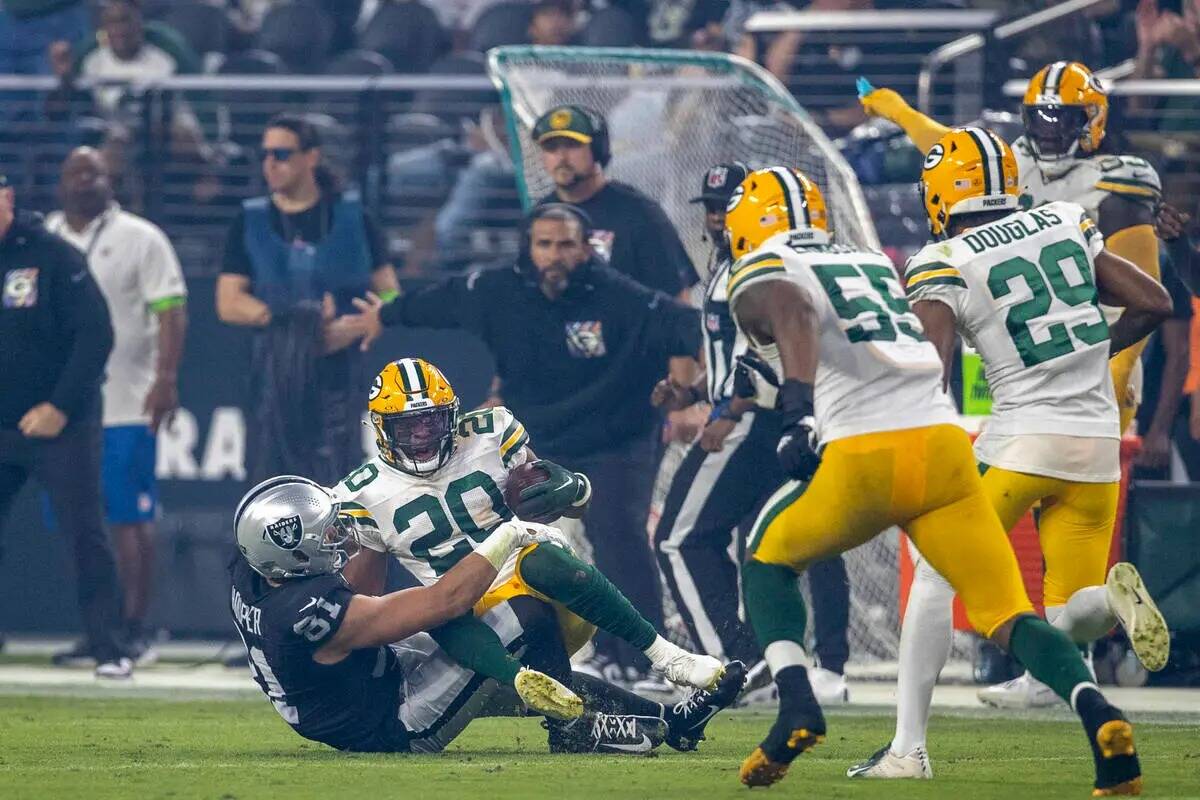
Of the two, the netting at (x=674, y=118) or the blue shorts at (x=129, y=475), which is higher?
the netting at (x=674, y=118)

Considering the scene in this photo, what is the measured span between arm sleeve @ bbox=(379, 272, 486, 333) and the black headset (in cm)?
25

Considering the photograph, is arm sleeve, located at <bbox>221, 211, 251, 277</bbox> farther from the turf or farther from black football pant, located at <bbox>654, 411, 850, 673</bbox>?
black football pant, located at <bbox>654, 411, 850, 673</bbox>

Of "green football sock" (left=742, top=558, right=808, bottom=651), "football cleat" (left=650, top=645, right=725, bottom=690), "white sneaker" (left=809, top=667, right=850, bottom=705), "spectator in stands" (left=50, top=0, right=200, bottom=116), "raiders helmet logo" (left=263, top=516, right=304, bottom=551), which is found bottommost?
"white sneaker" (left=809, top=667, right=850, bottom=705)

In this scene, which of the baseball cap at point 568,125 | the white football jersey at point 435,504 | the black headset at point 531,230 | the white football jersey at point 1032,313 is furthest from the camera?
the baseball cap at point 568,125

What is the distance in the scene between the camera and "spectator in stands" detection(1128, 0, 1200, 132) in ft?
37.1

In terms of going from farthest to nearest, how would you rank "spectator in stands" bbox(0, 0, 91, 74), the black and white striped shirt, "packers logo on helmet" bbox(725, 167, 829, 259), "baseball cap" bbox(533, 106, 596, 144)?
"spectator in stands" bbox(0, 0, 91, 74)
"baseball cap" bbox(533, 106, 596, 144)
the black and white striped shirt
"packers logo on helmet" bbox(725, 167, 829, 259)

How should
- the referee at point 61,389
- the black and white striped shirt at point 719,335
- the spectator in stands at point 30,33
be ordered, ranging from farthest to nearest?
the spectator in stands at point 30,33
the referee at point 61,389
the black and white striped shirt at point 719,335

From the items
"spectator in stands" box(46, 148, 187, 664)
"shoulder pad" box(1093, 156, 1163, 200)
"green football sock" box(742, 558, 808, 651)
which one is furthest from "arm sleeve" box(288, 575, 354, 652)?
"spectator in stands" box(46, 148, 187, 664)

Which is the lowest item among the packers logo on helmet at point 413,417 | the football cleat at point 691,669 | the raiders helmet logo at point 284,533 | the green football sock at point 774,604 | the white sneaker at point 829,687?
the white sneaker at point 829,687

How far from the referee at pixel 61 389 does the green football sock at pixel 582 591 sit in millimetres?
3691

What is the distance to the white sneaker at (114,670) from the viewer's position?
9711 mm

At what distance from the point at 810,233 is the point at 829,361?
1.51 ft

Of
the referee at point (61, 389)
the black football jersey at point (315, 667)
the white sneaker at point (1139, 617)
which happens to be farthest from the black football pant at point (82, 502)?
the white sneaker at point (1139, 617)

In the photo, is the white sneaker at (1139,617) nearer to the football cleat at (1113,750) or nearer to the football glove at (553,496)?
the football cleat at (1113,750)
